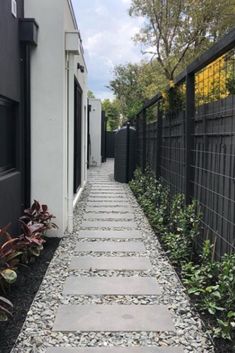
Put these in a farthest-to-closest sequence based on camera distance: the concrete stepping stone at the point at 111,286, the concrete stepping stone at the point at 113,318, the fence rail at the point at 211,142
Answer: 1. the concrete stepping stone at the point at 111,286
2. the fence rail at the point at 211,142
3. the concrete stepping stone at the point at 113,318

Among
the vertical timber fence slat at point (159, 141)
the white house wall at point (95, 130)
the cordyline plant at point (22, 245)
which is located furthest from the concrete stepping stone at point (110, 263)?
the white house wall at point (95, 130)

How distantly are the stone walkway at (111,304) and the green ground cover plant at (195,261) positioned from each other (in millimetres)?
127

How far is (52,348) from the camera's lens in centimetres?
284

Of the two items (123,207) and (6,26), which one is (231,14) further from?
(6,26)

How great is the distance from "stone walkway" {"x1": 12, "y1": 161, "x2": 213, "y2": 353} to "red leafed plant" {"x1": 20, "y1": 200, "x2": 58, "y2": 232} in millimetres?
391

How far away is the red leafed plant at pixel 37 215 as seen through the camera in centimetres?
530

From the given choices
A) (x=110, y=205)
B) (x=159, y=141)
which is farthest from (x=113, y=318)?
(x=110, y=205)

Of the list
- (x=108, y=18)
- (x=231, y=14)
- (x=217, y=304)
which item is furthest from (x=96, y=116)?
(x=217, y=304)

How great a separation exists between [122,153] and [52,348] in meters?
10.6

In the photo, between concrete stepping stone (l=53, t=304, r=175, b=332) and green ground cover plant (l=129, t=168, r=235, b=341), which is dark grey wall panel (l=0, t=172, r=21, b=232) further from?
green ground cover plant (l=129, t=168, r=235, b=341)

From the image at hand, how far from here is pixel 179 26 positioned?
17438 mm

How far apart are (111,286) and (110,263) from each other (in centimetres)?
78

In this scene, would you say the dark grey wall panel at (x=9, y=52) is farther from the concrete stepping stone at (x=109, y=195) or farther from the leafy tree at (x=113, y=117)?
the leafy tree at (x=113, y=117)

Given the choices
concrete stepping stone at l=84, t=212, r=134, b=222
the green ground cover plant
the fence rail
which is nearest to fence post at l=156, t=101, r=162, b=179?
the green ground cover plant
